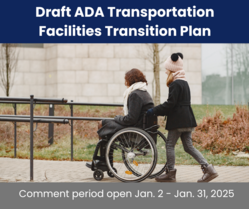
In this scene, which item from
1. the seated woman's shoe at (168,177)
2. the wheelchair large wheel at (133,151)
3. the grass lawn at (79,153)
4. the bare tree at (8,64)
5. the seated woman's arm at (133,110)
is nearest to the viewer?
the wheelchair large wheel at (133,151)

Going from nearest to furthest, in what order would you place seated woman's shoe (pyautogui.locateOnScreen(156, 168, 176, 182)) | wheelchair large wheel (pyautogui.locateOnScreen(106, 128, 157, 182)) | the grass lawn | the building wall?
wheelchair large wheel (pyautogui.locateOnScreen(106, 128, 157, 182)) < seated woman's shoe (pyautogui.locateOnScreen(156, 168, 176, 182)) < the grass lawn < the building wall

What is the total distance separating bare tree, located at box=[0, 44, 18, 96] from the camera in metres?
18.7

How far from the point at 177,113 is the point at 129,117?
2.13 feet

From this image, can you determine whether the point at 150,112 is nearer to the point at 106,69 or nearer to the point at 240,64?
the point at 106,69

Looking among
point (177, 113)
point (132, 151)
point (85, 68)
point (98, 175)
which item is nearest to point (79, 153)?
point (98, 175)

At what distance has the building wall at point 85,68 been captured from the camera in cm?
1856

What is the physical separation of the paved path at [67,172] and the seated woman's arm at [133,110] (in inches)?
35.8

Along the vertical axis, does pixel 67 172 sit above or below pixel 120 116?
below

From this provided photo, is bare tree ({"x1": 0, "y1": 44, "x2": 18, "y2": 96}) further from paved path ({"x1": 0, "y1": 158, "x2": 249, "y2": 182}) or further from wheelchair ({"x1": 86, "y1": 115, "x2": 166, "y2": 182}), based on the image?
wheelchair ({"x1": 86, "y1": 115, "x2": 166, "y2": 182})

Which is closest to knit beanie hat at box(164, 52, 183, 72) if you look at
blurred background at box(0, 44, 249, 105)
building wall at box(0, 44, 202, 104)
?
blurred background at box(0, 44, 249, 105)

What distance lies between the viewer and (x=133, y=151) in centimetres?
552

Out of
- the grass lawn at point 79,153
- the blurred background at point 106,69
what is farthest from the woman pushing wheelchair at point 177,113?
the blurred background at point 106,69

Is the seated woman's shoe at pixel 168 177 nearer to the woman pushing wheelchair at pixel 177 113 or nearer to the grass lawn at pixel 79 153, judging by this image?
the woman pushing wheelchair at pixel 177 113

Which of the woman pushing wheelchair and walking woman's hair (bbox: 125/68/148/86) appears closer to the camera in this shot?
the woman pushing wheelchair
